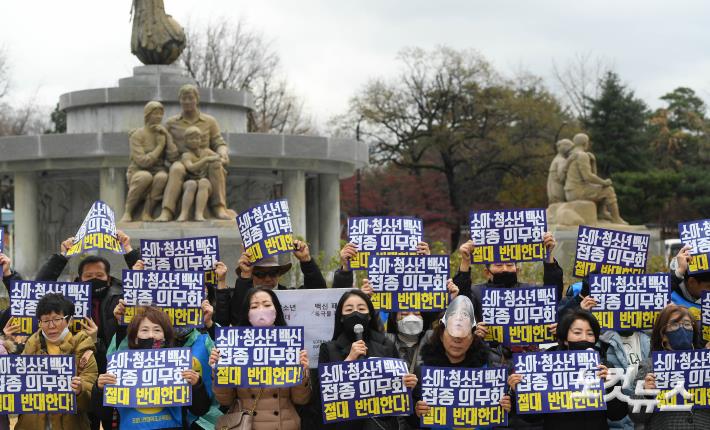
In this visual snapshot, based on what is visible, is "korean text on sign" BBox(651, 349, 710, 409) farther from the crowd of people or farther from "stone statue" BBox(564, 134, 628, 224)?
"stone statue" BBox(564, 134, 628, 224)

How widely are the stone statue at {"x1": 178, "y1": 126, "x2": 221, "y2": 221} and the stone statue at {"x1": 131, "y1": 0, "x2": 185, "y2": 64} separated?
6.22m

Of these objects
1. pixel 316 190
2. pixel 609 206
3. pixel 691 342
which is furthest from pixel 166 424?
pixel 609 206

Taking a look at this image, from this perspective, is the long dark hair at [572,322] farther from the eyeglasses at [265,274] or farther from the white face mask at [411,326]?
the eyeglasses at [265,274]

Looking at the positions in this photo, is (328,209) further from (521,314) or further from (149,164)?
(521,314)

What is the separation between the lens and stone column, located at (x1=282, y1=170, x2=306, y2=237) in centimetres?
2259

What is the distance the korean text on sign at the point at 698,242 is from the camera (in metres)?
7.90

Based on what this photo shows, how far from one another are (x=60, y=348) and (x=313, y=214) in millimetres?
17133

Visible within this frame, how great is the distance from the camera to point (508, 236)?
8203 mm

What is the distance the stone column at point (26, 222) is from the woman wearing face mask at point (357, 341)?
53.4 ft

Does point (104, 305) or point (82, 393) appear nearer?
point (82, 393)

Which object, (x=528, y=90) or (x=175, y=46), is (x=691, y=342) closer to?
(x=175, y=46)

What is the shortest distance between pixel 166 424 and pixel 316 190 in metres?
17.5

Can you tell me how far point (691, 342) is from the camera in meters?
6.78

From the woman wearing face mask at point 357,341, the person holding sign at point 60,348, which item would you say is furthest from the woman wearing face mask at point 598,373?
the person holding sign at point 60,348
